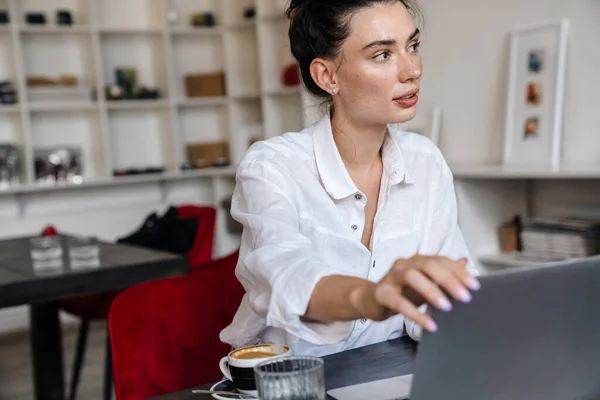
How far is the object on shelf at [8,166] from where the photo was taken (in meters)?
4.50

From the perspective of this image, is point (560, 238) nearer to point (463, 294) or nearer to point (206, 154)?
point (463, 294)

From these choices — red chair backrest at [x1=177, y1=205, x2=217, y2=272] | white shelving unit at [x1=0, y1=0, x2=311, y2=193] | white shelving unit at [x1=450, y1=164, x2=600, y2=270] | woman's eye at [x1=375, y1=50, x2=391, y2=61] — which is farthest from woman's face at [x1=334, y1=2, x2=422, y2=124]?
white shelving unit at [x1=0, y1=0, x2=311, y2=193]

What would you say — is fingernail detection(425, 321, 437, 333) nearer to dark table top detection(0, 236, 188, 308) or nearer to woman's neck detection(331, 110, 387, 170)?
woman's neck detection(331, 110, 387, 170)

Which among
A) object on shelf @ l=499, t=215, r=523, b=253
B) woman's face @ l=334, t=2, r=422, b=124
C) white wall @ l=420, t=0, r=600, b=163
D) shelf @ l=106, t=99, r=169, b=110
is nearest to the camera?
woman's face @ l=334, t=2, r=422, b=124

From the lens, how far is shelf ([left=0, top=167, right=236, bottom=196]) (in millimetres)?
4521

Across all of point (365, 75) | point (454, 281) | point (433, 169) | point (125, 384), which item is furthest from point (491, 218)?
point (454, 281)

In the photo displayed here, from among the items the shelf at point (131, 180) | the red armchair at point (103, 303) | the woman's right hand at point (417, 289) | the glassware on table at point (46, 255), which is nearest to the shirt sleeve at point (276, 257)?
the woman's right hand at point (417, 289)

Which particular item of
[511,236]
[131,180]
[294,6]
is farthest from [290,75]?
[294,6]

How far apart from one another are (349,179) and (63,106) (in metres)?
3.59

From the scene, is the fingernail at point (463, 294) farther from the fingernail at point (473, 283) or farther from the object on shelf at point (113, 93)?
the object on shelf at point (113, 93)

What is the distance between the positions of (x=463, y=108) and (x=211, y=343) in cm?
255

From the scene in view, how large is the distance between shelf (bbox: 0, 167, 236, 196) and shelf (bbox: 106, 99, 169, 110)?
1.52 ft

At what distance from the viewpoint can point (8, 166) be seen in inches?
178

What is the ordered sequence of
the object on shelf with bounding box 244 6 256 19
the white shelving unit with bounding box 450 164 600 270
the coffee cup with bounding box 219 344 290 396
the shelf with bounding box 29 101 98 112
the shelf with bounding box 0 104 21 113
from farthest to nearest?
the object on shelf with bounding box 244 6 256 19
the shelf with bounding box 29 101 98 112
the shelf with bounding box 0 104 21 113
the white shelving unit with bounding box 450 164 600 270
the coffee cup with bounding box 219 344 290 396
